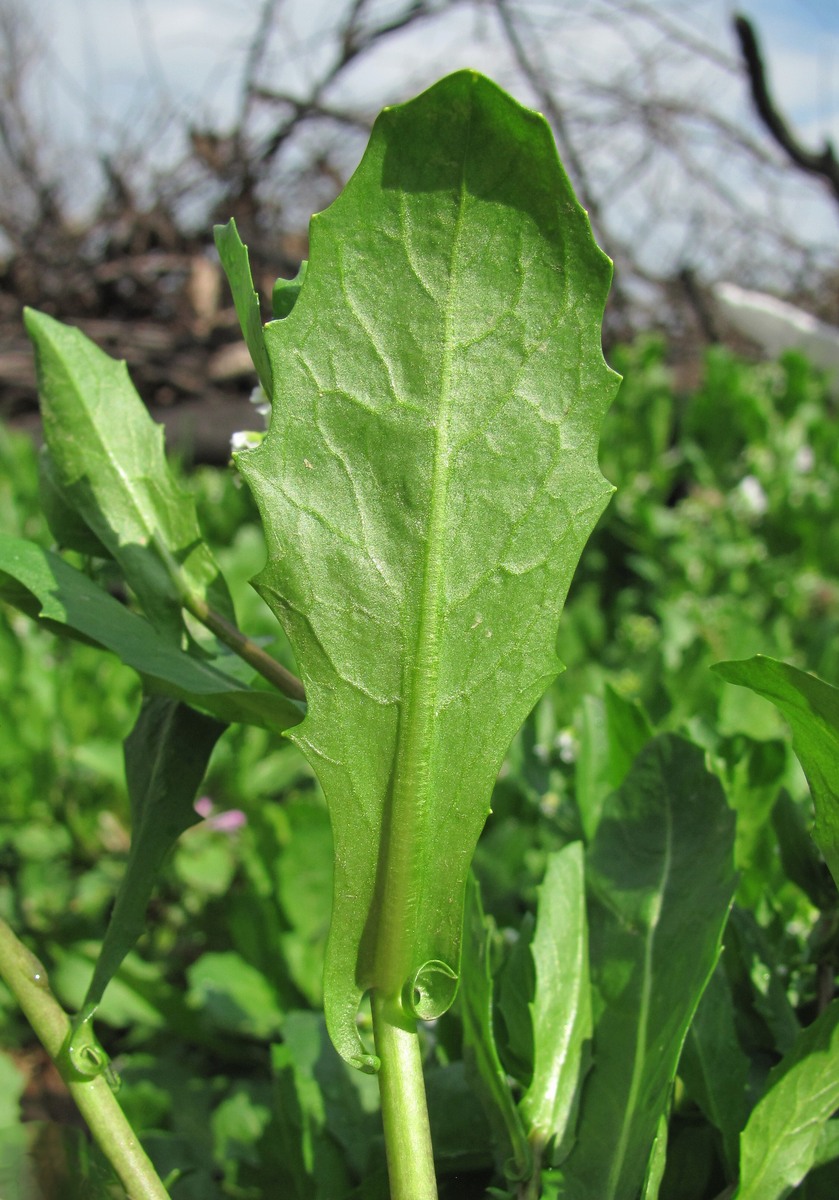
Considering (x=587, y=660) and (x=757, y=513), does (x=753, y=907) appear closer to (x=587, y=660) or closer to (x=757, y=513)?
(x=587, y=660)

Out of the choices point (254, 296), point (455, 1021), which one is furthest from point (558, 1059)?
point (254, 296)

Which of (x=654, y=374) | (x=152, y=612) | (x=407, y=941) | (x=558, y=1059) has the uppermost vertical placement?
(x=654, y=374)

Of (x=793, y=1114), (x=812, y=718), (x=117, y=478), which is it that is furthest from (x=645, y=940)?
(x=117, y=478)

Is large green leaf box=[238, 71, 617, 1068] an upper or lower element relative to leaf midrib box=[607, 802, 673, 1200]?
upper

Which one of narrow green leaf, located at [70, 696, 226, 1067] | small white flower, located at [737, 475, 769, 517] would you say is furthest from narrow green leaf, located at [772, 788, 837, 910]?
small white flower, located at [737, 475, 769, 517]

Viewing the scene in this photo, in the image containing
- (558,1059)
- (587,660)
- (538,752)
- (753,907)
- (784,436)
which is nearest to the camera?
(558,1059)

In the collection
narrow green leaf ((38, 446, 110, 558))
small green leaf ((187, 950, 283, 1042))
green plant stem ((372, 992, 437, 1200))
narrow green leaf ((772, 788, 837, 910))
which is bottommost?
small green leaf ((187, 950, 283, 1042))

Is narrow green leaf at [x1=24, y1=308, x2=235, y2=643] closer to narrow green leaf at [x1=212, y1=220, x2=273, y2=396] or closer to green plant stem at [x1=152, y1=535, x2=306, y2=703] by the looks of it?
green plant stem at [x1=152, y1=535, x2=306, y2=703]

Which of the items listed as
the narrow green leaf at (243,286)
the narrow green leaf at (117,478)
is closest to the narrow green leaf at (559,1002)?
the narrow green leaf at (117,478)
